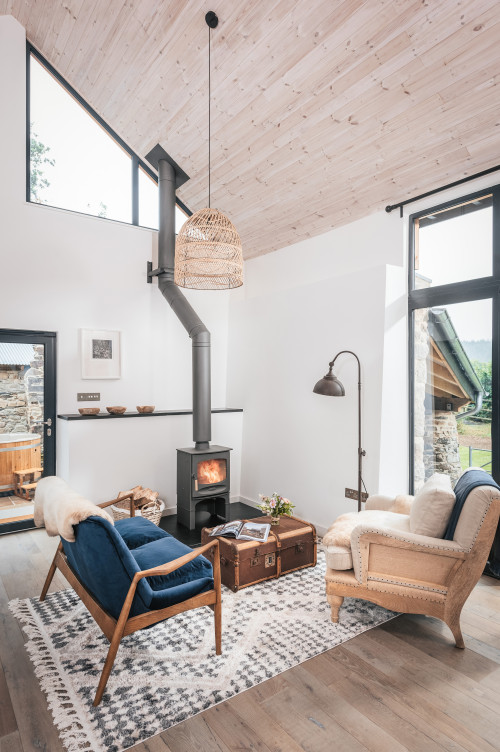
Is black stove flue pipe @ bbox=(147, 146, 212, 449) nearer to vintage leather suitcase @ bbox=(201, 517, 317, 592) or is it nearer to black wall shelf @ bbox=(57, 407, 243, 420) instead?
black wall shelf @ bbox=(57, 407, 243, 420)

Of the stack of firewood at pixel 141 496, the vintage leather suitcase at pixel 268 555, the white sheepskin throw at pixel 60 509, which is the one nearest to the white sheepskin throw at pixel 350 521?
the vintage leather suitcase at pixel 268 555

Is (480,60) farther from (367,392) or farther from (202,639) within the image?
(202,639)

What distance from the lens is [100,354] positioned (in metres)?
5.08

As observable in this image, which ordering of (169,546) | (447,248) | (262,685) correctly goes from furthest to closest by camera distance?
1. (447,248)
2. (169,546)
3. (262,685)

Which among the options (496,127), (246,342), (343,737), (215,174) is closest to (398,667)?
(343,737)

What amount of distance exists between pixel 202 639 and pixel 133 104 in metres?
4.99

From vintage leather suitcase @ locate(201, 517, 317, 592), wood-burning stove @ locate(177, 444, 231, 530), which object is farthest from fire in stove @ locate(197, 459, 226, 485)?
vintage leather suitcase @ locate(201, 517, 317, 592)

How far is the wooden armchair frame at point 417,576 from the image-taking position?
97.6 inches

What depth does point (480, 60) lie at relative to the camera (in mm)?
2842

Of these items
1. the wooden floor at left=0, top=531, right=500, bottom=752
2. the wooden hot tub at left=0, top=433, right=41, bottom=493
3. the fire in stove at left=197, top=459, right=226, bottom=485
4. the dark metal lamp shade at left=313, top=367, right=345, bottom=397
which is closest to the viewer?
the wooden floor at left=0, top=531, right=500, bottom=752

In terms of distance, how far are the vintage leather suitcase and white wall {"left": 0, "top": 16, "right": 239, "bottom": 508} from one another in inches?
78.3

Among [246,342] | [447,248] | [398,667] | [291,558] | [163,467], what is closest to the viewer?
[398,667]

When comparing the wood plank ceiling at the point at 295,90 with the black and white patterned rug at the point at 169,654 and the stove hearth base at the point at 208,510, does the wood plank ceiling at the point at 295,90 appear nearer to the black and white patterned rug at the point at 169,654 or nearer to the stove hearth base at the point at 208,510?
the stove hearth base at the point at 208,510

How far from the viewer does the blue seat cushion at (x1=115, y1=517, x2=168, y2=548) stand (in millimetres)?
2906
